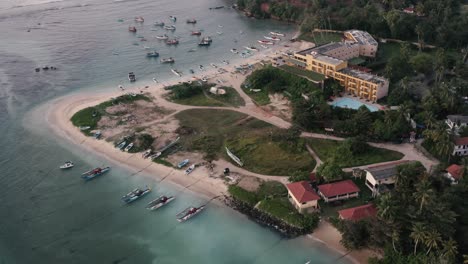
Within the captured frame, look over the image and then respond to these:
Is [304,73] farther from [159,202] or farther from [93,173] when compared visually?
[93,173]

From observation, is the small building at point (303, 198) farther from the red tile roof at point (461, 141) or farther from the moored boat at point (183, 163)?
the red tile roof at point (461, 141)

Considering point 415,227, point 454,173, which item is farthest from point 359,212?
point 454,173

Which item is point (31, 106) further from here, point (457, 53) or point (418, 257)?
point (457, 53)

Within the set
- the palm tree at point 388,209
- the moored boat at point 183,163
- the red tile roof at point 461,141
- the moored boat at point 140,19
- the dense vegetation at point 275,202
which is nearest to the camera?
the palm tree at point 388,209

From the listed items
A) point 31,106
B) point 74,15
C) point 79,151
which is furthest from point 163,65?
point 74,15

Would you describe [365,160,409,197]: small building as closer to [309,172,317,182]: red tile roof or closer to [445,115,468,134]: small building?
[309,172,317,182]: red tile roof

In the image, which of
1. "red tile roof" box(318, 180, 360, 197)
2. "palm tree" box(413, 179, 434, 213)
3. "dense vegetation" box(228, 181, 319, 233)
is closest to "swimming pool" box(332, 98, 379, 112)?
"red tile roof" box(318, 180, 360, 197)

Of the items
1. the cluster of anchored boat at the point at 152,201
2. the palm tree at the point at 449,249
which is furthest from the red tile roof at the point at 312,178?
the palm tree at the point at 449,249
